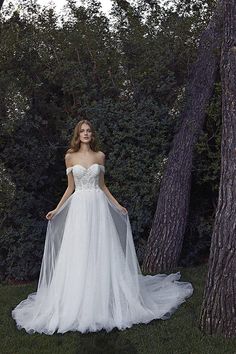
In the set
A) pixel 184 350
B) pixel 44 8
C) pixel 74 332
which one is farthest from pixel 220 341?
pixel 44 8

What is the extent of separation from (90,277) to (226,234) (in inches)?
60.4

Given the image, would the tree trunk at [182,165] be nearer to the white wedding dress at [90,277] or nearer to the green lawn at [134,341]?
the white wedding dress at [90,277]

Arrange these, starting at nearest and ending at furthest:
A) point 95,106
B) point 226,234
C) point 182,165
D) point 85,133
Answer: point 226,234, point 85,133, point 182,165, point 95,106

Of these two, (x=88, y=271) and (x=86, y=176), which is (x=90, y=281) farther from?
(x=86, y=176)

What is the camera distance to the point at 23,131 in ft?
27.2

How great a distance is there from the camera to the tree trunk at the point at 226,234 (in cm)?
435

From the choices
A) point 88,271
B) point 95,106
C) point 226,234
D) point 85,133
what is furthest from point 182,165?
point 226,234

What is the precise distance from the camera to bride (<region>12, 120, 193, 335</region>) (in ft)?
16.2

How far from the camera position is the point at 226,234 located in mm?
4449

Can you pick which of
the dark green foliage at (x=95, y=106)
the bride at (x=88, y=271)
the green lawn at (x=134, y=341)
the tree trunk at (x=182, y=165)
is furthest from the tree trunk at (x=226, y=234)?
the dark green foliage at (x=95, y=106)

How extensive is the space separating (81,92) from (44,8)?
1791mm

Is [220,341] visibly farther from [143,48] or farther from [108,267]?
[143,48]

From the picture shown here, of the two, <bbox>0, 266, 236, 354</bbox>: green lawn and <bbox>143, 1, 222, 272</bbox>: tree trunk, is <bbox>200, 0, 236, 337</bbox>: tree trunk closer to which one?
<bbox>0, 266, 236, 354</bbox>: green lawn

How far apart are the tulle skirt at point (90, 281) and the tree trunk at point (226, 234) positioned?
82 centimetres
